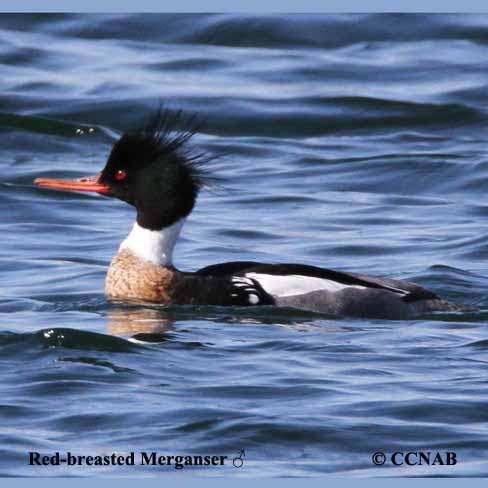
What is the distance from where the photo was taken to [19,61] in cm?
2164

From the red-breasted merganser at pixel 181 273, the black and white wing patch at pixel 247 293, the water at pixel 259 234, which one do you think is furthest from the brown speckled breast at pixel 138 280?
the black and white wing patch at pixel 247 293

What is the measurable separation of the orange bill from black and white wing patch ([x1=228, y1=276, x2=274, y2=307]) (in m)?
1.32

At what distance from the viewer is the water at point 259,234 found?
8423 millimetres

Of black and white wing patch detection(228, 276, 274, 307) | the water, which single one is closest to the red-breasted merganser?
black and white wing patch detection(228, 276, 274, 307)

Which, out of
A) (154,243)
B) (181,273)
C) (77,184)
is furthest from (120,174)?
(181,273)

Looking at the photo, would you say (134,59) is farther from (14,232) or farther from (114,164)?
(114,164)

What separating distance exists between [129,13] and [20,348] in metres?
13.6

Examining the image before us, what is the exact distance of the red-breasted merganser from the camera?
11.1 m

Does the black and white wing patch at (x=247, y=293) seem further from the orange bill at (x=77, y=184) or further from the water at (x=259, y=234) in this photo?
the orange bill at (x=77, y=184)

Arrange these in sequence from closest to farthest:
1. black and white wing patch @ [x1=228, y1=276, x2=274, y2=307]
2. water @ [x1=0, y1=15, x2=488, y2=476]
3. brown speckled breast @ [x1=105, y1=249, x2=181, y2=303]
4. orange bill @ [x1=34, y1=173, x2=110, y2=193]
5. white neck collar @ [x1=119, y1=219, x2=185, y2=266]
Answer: water @ [x1=0, y1=15, x2=488, y2=476], black and white wing patch @ [x1=228, y1=276, x2=274, y2=307], brown speckled breast @ [x1=105, y1=249, x2=181, y2=303], white neck collar @ [x1=119, y1=219, x2=185, y2=266], orange bill @ [x1=34, y1=173, x2=110, y2=193]

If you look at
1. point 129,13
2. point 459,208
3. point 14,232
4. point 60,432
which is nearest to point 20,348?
point 60,432

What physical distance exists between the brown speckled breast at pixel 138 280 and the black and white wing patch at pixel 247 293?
425 millimetres

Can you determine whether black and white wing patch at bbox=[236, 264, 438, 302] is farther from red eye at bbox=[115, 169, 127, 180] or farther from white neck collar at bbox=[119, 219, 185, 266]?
red eye at bbox=[115, 169, 127, 180]

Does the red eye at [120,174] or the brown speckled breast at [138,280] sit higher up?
→ the red eye at [120,174]
